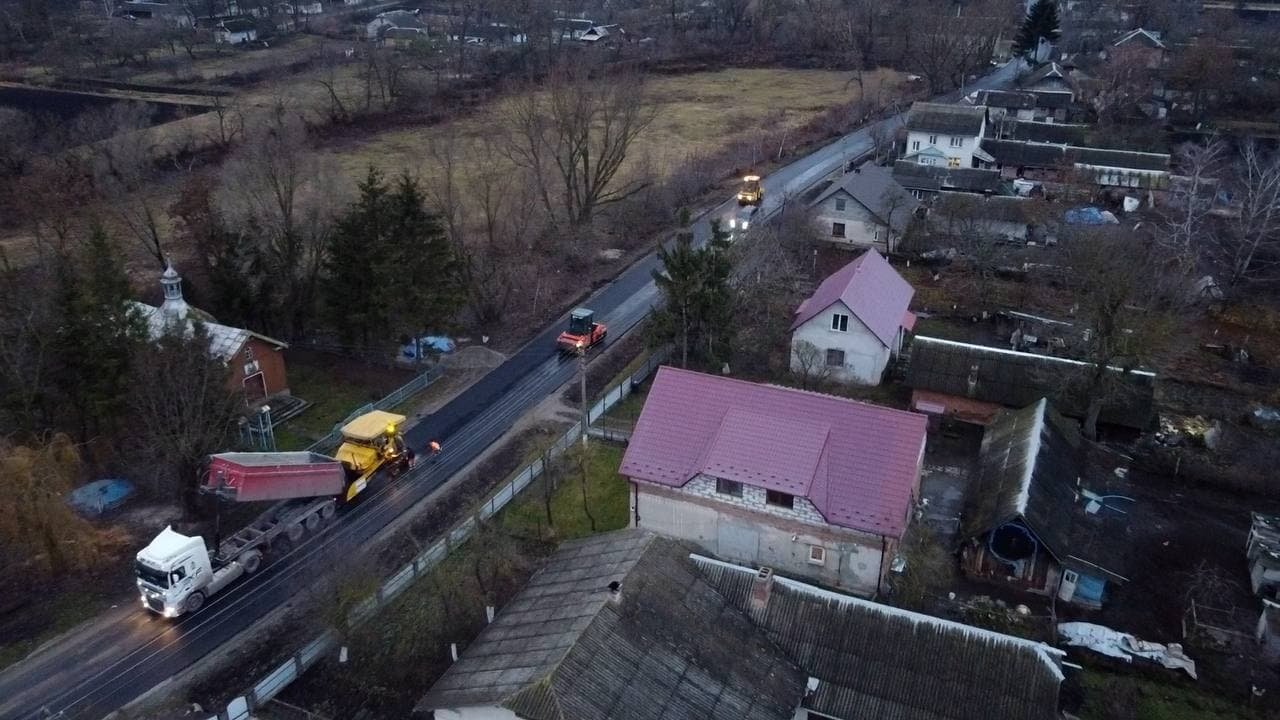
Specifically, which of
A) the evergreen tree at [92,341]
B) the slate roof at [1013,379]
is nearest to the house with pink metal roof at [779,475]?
the slate roof at [1013,379]

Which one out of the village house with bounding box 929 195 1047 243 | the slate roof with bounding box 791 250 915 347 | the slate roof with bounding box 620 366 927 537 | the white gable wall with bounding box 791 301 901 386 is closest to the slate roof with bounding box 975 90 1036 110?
the village house with bounding box 929 195 1047 243

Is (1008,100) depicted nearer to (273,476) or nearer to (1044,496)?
(1044,496)

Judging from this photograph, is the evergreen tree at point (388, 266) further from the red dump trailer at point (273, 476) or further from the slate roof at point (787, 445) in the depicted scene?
the slate roof at point (787, 445)

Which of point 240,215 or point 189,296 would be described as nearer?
point 189,296

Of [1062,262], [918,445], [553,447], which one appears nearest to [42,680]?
[553,447]

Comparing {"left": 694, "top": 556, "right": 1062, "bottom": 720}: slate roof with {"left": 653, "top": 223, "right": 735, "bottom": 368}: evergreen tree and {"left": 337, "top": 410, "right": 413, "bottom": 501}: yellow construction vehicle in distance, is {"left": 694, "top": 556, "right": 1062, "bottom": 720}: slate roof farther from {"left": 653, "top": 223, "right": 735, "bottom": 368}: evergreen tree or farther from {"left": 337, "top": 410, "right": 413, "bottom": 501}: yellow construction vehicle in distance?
{"left": 653, "top": 223, "right": 735, "bottom": 368}: evergreen tree

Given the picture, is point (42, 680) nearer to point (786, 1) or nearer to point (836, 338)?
point (836, 338)
